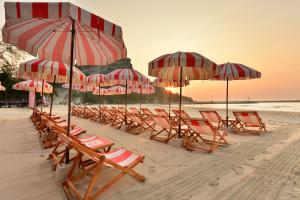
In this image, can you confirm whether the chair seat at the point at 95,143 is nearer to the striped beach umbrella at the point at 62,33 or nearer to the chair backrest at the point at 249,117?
the striped beach umbrella at the point at 62,33

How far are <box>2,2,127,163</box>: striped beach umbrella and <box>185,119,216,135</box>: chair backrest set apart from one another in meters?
2.58

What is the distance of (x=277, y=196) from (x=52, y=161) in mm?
3806

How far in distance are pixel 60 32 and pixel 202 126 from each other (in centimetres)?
365

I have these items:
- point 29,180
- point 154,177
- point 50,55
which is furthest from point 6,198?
point 50,55

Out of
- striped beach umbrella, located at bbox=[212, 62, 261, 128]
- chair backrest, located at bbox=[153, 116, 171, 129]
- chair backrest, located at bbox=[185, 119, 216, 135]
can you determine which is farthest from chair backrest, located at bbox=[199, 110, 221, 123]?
chair backrest, located at bbox=[185, 119, 216, 135]

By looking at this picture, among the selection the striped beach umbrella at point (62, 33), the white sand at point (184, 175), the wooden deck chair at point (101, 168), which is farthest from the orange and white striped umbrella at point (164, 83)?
the wooden deck chair at point (101, 168)

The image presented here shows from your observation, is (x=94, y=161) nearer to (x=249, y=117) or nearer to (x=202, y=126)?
(x=202, y=126)

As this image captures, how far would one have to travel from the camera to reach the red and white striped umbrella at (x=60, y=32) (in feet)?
7.07

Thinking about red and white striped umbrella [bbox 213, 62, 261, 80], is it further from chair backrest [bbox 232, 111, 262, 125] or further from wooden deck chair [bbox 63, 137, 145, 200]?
wooden deck chair [bbox 63, 137, 145, 200]

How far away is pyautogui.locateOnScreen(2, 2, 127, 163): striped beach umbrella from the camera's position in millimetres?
2158

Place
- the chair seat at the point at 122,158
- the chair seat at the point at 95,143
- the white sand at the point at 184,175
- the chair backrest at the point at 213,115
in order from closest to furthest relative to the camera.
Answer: the white sand at the point at 184,175 → the chair seat at the point at 122,158 → the chair seat at the point at 95,143 → the chair backrest at the point at 213,115

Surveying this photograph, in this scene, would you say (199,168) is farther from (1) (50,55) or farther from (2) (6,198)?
(1) (50,55)

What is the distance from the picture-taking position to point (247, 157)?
4.55m

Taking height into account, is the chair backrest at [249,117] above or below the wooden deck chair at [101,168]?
above
